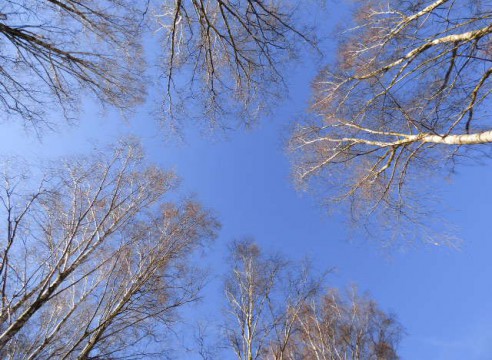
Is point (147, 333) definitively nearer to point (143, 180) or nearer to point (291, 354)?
point (143, 180)

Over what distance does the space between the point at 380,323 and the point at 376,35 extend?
8500 millimetres

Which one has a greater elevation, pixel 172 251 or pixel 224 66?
pixel 224 66

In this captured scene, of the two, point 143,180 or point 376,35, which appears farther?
point 143,180

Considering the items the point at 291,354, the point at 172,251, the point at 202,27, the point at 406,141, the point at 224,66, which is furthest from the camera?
the point at 291,354

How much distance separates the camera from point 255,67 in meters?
5.54

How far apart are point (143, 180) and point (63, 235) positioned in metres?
2.07

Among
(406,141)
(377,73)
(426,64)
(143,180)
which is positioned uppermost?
(377,73)

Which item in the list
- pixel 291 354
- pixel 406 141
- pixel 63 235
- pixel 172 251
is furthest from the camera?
pixel 291 354

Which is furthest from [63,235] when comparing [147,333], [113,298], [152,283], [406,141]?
[406,141]

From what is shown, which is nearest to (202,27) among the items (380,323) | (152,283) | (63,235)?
(63,235)

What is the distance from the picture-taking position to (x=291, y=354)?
31.2 feet

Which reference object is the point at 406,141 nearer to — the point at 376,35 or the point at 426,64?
the point at 426,64

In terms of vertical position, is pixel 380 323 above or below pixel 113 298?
above

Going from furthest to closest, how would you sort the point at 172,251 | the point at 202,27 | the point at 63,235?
1. the point at 172,251
2. the point at 63,235
3. the point at 202,27
